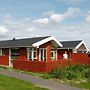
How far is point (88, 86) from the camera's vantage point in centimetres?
2105

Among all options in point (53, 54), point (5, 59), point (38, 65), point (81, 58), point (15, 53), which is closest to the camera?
point (38, 65)


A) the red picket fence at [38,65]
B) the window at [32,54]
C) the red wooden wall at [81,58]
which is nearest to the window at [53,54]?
the red wooden wall at [81,58]

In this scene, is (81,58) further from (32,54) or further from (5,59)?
(5,59)

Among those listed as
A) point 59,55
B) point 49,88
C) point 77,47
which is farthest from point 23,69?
point 77,47

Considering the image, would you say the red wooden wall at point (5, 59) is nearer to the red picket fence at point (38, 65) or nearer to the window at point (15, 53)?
the window at point (15, 53)

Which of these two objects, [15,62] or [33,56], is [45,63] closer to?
[15,62]

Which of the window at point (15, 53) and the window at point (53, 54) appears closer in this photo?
the window at point (15, 53)

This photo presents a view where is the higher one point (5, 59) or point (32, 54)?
point (32, 54)

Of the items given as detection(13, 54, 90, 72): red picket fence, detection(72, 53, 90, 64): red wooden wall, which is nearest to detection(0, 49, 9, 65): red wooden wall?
detection(13, 54, 90, 72): red picket fence

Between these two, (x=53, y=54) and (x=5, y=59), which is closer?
(x=5, y=59)

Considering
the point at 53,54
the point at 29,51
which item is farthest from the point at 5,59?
the point at 53,54

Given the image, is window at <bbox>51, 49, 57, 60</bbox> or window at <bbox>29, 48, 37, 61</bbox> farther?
window at <bbox>51, 49, 57, 60</bbox>

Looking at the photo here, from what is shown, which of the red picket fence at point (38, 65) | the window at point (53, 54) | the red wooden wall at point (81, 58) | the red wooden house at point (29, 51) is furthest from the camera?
the red wooden wall at point (81, 58)

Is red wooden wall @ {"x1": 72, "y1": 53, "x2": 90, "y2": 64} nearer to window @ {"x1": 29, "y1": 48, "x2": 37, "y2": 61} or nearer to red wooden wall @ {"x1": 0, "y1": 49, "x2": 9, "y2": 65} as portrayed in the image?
window @ {"x1": 29, "y1": 48, "x2": 37, "y2": 61}
